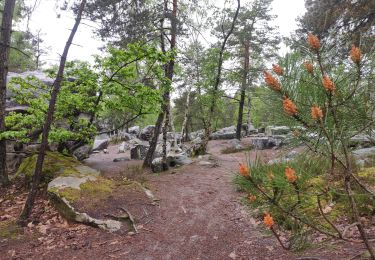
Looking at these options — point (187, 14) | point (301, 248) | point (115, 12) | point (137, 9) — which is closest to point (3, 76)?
point (115, 12)

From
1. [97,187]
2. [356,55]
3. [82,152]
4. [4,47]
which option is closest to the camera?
[356,55]

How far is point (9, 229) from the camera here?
6.52m

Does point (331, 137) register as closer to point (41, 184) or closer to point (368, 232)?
A: point (368, 232)

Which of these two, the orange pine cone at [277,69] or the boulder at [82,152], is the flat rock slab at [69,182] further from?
the boulder at [82,152]

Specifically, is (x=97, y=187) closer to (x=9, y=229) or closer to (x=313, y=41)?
(x=9, y=229)

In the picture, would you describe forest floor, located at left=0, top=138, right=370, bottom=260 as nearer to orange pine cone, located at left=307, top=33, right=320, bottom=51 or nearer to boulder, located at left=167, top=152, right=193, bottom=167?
orange pine cone, located at left=307, top=33, right=320, bottom=51

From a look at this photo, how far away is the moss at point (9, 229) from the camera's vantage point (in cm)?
629

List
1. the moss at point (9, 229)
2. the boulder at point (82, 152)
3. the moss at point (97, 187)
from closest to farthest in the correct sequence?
the moss at point (9, 229) < the moss at point (97, 187) < the boulder at point (82, 152)

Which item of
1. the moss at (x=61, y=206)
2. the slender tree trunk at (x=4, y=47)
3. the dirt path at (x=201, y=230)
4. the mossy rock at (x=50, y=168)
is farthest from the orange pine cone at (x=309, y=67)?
the slender tree trunk at (x=4, y=47)

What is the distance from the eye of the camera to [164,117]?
14.0 metres

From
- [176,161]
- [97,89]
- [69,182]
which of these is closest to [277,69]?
[69,182]

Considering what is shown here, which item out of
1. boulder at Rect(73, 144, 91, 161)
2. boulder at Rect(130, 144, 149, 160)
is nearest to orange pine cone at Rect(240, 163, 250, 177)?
boulder at Rect(73, 144, 91, 161)

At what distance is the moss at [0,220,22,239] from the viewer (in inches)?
247

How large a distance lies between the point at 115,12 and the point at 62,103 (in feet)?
12.0
